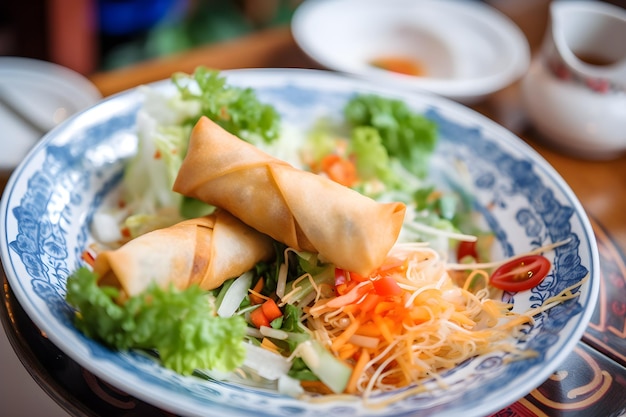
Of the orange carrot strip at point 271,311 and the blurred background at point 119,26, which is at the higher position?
the orange carrot strip at point 271,311

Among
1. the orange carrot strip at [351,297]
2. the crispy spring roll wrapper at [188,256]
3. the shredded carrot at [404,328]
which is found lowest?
the shredded carrot at [404,328]

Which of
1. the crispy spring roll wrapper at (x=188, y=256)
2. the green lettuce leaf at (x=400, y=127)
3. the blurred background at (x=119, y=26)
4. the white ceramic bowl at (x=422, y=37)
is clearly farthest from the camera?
the blurred background at (x=119, y=26)

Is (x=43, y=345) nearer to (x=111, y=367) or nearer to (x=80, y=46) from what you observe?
(x=111, y=367)

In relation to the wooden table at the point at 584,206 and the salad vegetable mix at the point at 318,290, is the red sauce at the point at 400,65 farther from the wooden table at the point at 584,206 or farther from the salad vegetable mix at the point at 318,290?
the salad vegetable mix at the point at 318,290

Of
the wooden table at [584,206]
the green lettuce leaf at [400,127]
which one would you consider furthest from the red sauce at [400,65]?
the green lettuce leaf at [400,127]

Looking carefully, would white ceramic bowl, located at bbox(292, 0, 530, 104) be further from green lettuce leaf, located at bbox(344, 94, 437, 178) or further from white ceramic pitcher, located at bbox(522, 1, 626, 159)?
green lettuce leaf, located at bbox(344, 94, 437, 178)

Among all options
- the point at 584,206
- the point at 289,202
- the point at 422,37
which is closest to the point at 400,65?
the point at 422,37
